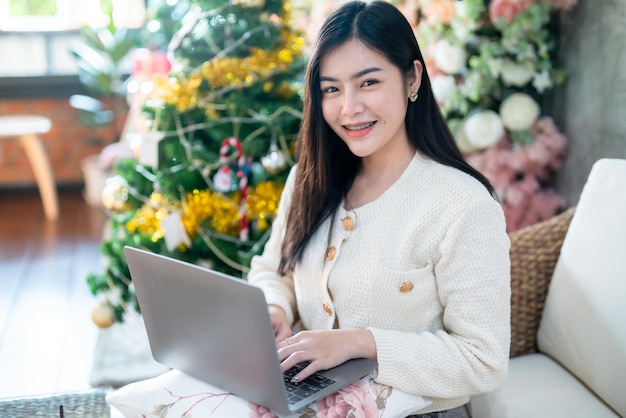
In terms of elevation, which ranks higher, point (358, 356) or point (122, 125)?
point (122, 125)

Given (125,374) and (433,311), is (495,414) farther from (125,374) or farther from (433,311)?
(125,374)

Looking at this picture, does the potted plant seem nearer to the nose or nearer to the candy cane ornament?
the candy cane ornament

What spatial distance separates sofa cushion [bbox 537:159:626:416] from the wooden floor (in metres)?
1.47

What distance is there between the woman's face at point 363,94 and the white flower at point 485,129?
120 cm

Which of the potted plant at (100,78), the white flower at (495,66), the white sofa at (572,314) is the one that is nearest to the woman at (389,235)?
the white sofa at (572,314)

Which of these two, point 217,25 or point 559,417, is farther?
point 217,25

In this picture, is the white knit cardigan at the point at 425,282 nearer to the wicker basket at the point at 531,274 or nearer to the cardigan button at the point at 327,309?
the cardigan button at the point at 327,309

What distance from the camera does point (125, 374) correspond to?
2.55m

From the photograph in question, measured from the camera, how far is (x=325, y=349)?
1293 millimetres

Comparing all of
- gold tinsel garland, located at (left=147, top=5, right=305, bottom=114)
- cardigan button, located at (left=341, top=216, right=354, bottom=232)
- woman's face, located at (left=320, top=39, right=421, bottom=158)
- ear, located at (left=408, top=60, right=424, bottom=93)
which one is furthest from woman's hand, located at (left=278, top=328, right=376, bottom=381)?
gold tinsel garland, located at (left=147, top=5, right=305, bottom=114)

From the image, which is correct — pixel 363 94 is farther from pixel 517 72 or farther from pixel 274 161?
pixel 517 72

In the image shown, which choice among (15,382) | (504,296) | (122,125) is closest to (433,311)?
(504,296)

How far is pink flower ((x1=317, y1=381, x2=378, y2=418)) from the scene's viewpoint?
1.23m

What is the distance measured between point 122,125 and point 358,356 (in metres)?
3.94
